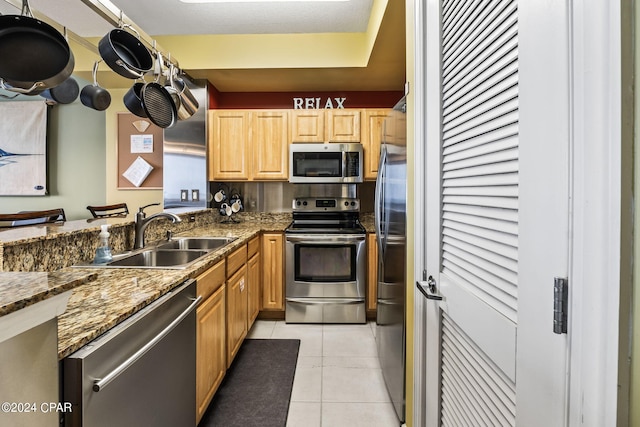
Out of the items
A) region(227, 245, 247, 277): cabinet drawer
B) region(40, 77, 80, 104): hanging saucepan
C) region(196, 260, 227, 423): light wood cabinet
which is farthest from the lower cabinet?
region(40, 77, 80, 104): hanging saucepan

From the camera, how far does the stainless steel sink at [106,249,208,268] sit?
1.97 meters

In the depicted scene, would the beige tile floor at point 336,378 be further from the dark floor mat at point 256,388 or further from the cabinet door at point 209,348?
the cabinet door at point 209,348

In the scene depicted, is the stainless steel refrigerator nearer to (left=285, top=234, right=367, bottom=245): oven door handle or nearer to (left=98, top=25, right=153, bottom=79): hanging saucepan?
(left=285, top=234, right=367, bottom=245): oven door handle

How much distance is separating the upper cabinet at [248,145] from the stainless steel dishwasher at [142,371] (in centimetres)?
219

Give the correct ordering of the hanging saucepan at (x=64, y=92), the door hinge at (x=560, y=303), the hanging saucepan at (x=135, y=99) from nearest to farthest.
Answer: the door hinge at (x=560, y=303)
the hanging saucepan at (x=135, y=99)
the hanging saucepan at (x=64, y=92)

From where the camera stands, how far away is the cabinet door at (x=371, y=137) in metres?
3.57

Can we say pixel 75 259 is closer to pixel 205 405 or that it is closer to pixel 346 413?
pixel 205 405

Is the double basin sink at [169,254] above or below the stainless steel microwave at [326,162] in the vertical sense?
below

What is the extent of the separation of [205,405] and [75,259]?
3.24 feet

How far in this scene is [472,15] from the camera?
899 millimetres

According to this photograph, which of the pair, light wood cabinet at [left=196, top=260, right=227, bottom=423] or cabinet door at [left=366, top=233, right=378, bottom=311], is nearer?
light wood cabinet at [left=196, top=260, right=227, bottom=423]

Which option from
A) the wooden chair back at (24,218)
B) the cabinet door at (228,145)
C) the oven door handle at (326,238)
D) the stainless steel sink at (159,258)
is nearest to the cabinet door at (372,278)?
the oven door handle at (326,238)

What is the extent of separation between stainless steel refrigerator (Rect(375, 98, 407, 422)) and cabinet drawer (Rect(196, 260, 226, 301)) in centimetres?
102

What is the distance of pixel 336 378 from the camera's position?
2.33m
